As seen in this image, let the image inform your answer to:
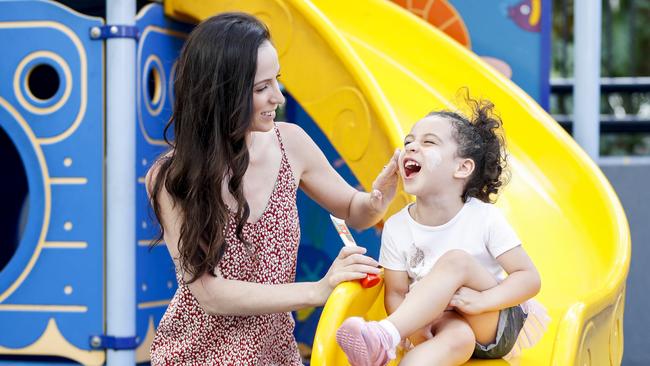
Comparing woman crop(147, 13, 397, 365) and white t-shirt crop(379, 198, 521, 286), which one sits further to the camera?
white t-shirt crop(379, 198, 521, 286)

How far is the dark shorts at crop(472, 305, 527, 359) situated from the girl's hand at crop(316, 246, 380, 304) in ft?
1.29

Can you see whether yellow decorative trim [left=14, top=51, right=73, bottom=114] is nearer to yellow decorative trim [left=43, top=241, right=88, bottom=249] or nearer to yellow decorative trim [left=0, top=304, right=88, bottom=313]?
yellow decorative trim [left=43, top=241, right=88, bottom=249]

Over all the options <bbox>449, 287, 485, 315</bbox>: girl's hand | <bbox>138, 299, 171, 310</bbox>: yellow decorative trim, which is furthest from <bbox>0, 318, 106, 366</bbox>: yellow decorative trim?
<bbox>449, 287, 485, 315</bbox>: girl's hand

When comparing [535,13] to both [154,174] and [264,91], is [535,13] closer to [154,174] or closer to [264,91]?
→ [264,91]

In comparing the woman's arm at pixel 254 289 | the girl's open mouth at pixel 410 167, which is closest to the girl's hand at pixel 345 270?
the woman's arm at pixel 254 289

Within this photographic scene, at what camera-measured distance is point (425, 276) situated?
7.47 feet

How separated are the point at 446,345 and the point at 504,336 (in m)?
0.21

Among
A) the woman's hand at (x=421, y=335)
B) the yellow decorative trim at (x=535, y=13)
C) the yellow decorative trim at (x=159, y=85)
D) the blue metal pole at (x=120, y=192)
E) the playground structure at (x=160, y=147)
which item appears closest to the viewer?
the woman's hand at (x=421, y=335)

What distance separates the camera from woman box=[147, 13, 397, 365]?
2.09m

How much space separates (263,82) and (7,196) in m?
3.28

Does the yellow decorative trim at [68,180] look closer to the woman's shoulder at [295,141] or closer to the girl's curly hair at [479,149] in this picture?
the woman's shoulder at [295,141]

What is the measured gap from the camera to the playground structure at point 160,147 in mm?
3684

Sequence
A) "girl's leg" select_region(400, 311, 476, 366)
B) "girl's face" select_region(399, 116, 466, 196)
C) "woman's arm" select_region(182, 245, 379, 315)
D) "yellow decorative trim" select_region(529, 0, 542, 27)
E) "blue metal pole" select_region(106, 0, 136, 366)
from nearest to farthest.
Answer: "woman's arm" select_region(182, 245, 379, 315)
"girl's leg" select_region(400, 311, 476, 366)
"girl's face" select_region(399, 116, 466, 196)
"blue metal pole" select_region(106, 0, 136, 366)
"yellow decorative trim" select_region(529, 0, 542, 27)

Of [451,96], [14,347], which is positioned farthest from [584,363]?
[14,347]
